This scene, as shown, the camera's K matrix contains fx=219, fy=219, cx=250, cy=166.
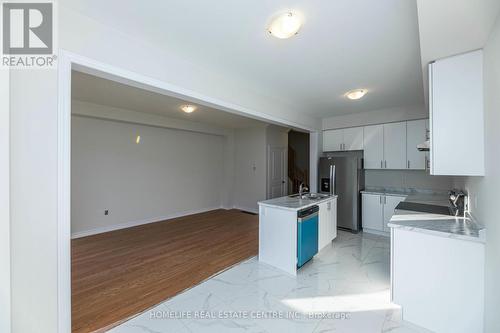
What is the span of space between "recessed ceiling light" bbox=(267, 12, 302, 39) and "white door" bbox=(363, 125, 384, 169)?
353 centimetres

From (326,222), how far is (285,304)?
64.9 inches

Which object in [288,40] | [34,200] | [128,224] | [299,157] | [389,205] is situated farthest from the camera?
[299,157]

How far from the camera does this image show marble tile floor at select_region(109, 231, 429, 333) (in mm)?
1969

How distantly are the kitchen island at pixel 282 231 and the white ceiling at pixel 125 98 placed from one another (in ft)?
7.98

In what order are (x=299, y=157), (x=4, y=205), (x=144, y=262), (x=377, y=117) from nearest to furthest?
(x=4, y=205) < (x=144, y=262) < (x=377, y=117) < (x=299, y=157)

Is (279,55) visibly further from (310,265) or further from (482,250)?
(310,265)

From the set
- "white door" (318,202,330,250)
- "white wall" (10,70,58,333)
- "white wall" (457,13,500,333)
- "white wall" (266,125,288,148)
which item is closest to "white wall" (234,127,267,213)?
"white wall" (266,125,288,148)

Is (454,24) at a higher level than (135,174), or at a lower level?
higher

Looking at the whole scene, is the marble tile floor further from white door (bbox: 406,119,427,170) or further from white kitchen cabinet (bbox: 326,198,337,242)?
white door (bbox: 406,119,427,170)

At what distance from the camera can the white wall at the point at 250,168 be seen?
644 centimetres

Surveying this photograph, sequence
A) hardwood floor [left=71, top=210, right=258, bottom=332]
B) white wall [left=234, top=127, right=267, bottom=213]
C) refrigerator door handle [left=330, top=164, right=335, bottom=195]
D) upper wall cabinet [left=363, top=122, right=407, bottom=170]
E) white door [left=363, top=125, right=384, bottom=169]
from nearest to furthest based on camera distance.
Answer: hardwood floor [left=71, top=210, right=258, bottom=332]
upper wall cabinet [left=363, top=122, right=407, bottom=170]
white door [left=363, top=125, right=384, bottom=169]
refrigerator door handle [left=330, top=164, right=335, bottom=195]
white wall [left=234, top=127, right=267, bottom=213]

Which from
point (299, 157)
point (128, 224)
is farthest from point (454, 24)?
point (299, 157)

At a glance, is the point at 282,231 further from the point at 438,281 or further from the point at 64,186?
the point at 64,186

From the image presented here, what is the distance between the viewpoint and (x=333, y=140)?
5039 mm
